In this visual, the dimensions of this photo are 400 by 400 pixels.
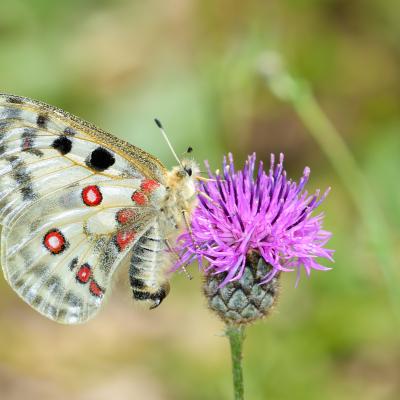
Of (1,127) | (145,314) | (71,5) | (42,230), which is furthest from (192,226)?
(71,5)

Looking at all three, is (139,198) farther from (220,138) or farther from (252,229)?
(220,138)

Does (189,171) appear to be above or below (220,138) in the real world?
below

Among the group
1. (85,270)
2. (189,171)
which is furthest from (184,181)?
(85,270)

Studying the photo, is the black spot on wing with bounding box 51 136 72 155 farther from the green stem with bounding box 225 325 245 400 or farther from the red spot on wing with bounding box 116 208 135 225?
the green stem with bounding box 225 325 245 400

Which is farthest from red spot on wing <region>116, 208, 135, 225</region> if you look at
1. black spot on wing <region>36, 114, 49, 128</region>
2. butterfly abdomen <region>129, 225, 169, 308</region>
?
black spot on wing <region>36, 114, 49, 128</region>

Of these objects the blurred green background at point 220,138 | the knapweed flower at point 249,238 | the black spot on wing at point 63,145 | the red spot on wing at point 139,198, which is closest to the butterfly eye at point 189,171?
the knapweed flower at point 249,238

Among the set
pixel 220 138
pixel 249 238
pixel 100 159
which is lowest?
pixel 249 238
